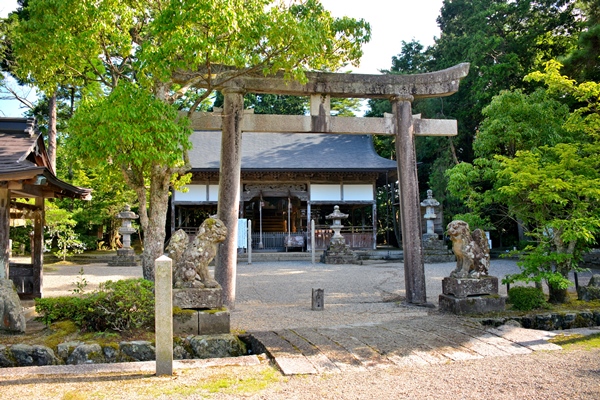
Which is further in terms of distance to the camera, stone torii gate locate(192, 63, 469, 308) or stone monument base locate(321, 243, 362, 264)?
stone monument base locate(321, 243, 362, 264)

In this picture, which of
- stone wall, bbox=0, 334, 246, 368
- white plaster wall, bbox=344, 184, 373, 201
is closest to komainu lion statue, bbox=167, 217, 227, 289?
stone wall, bbox=0, 334, 246, 368

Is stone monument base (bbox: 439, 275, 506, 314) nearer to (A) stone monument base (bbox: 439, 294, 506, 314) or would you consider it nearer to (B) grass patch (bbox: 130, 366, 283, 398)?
(A) stone monument base (bbox: 439, 294, 506, 314)

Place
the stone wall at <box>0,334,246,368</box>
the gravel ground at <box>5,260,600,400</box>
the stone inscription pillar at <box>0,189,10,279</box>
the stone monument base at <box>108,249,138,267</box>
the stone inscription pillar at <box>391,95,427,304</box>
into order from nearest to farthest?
the gravel ground at <box>5,260,600,400</box> → the stone wall at <box>0,334,246,368</box> → the stone inscription pillar at <box>0,189,10,279</box> → the stone inscription pillar at <box>391,95,427,304</box> → the stone monument base at <box>108,249,138,267</box>

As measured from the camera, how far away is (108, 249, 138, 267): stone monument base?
18.0 meters

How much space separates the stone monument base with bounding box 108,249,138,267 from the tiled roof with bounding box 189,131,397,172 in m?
4.61

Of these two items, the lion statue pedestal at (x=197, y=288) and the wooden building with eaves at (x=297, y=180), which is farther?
the wooden building with eaves at (x=297, y=180)

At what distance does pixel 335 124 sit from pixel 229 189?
2152mm

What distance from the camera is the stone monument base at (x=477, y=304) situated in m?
6.26

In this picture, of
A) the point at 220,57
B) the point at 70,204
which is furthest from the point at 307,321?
the point at 70,204

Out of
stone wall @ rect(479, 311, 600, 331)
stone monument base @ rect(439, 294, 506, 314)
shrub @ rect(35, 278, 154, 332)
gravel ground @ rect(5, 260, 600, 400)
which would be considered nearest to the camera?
gravel ground @ rect(5, 260, 600, 400)

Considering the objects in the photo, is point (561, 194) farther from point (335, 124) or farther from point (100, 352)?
point (100, 352)

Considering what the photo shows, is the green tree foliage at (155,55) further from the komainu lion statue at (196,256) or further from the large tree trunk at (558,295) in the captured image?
the large tree trunk at (558,295)

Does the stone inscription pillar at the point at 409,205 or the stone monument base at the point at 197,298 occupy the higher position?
the stone inscription pillar at the point at 409,205

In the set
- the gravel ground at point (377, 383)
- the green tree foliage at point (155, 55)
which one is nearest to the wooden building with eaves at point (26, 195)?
the green tree foliage at point (155, 55)
